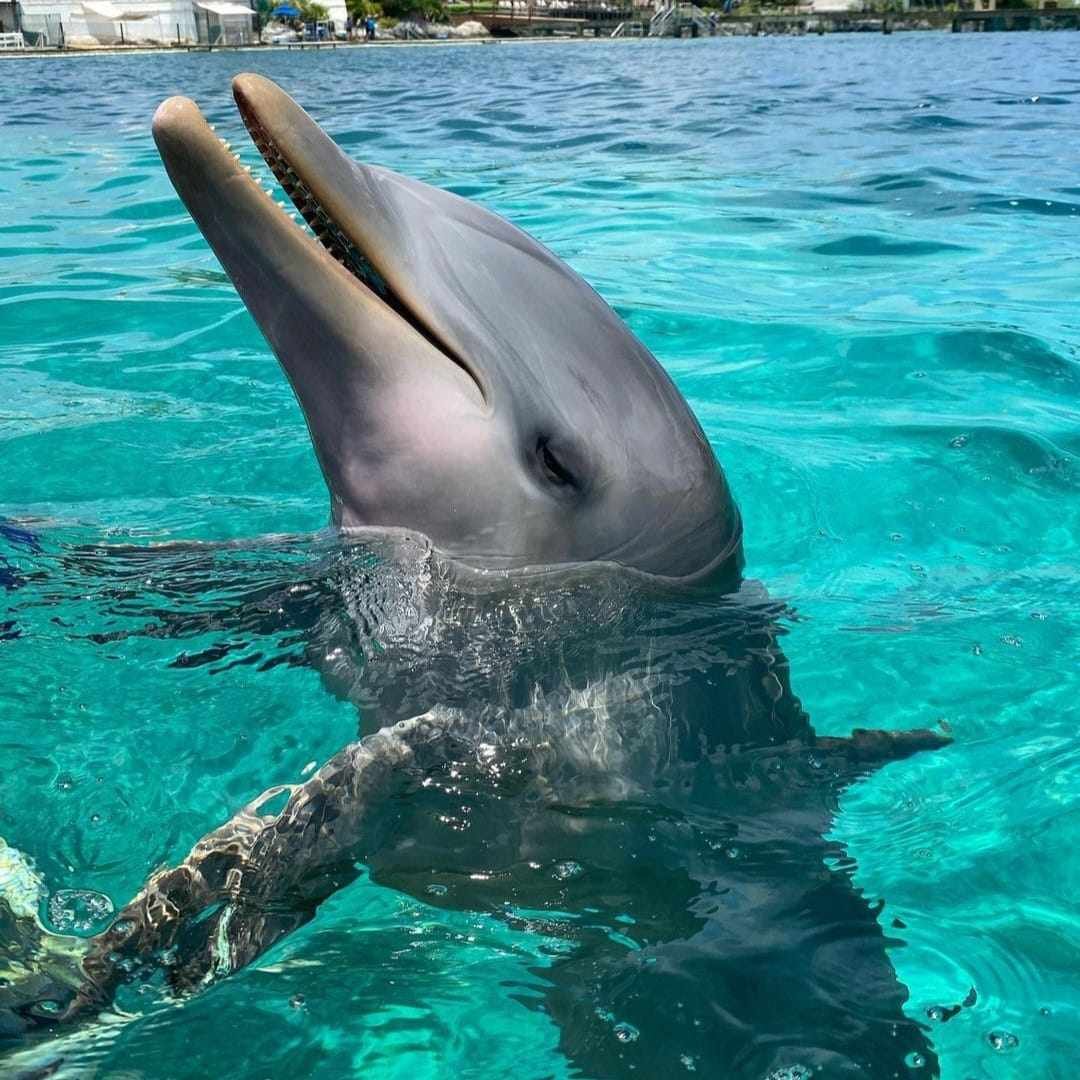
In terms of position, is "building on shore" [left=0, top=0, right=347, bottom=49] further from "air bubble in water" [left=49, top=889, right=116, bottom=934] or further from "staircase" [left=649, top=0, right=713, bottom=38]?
"air bubble in water" [left=49, top=889, right=116, bottom=934]

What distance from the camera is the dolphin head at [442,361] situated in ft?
11.6

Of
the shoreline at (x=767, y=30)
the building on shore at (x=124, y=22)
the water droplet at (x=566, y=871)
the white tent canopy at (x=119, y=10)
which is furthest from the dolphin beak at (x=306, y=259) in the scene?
the white tent canopy at (x=119, y=10)

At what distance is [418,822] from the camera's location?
135 inches

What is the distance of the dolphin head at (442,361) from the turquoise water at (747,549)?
0.70 m

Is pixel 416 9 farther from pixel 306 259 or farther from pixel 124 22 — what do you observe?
pixel 306 259

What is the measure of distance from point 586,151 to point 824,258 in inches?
305

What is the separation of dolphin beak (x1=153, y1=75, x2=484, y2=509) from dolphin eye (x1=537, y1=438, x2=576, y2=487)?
244 millimetres

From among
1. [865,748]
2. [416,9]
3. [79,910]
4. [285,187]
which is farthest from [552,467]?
[416,9]

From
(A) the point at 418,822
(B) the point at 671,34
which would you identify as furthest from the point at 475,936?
(B) the point at 671,34

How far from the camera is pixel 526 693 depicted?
3734 mm

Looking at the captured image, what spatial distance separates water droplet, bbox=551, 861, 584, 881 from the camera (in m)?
3.39

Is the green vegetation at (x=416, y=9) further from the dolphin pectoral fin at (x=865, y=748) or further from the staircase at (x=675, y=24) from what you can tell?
the dolphin pectoral fin at (x=865, y=748)

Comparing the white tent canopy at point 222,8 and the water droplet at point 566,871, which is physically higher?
the white tent canopy at point 222,8

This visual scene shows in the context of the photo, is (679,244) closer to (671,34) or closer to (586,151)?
(586,151)
